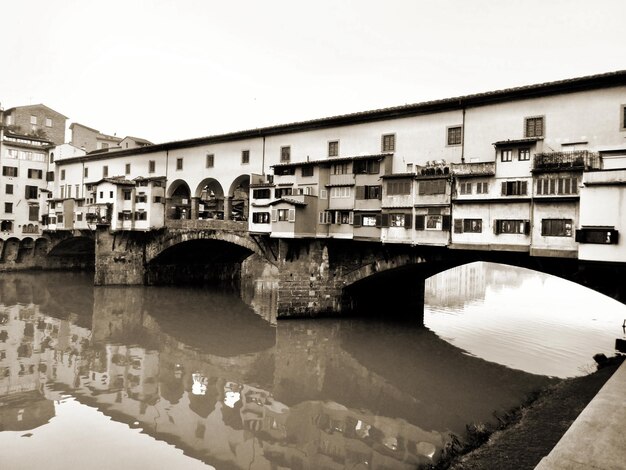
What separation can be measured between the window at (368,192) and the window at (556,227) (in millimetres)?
9380

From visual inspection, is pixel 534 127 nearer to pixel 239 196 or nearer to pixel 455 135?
pixel 455 135

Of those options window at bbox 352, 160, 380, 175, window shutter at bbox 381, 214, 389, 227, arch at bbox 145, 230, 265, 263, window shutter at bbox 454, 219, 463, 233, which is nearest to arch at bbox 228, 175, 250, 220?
arch at bbox 145, 230, 265, 263

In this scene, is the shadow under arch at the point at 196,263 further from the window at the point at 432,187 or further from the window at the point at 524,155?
the window at the point at 524,155

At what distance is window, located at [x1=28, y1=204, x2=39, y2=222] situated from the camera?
54531mm

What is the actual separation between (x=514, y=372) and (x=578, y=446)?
39.0ft

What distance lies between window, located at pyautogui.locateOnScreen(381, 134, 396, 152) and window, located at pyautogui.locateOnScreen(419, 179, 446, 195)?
419 cm

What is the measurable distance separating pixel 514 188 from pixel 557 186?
185cm

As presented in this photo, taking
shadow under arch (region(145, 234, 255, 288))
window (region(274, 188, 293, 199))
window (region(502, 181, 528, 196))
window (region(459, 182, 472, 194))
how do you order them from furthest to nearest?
1. shadow under arch (region(145, 234, 255, 288))
2. window (region(274, 188, 293, 199))
3. window (region(459, 182, 472, 194))
4. window (region(502, 181, 528, 196))

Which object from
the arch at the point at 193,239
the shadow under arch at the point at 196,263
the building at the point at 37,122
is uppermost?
the building at the point at 37,122

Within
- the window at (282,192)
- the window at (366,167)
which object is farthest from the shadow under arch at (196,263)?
the window at (366,167)

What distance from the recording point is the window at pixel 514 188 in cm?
2041

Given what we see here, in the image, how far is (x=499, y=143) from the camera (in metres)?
20.9

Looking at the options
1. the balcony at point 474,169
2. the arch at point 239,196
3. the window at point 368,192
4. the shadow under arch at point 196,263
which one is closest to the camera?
the balcony at point 474,169

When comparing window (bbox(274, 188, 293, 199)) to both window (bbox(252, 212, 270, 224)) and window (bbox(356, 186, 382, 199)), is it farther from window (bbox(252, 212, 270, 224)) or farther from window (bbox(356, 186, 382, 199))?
window (bbox(356, 186, 382, 199))
